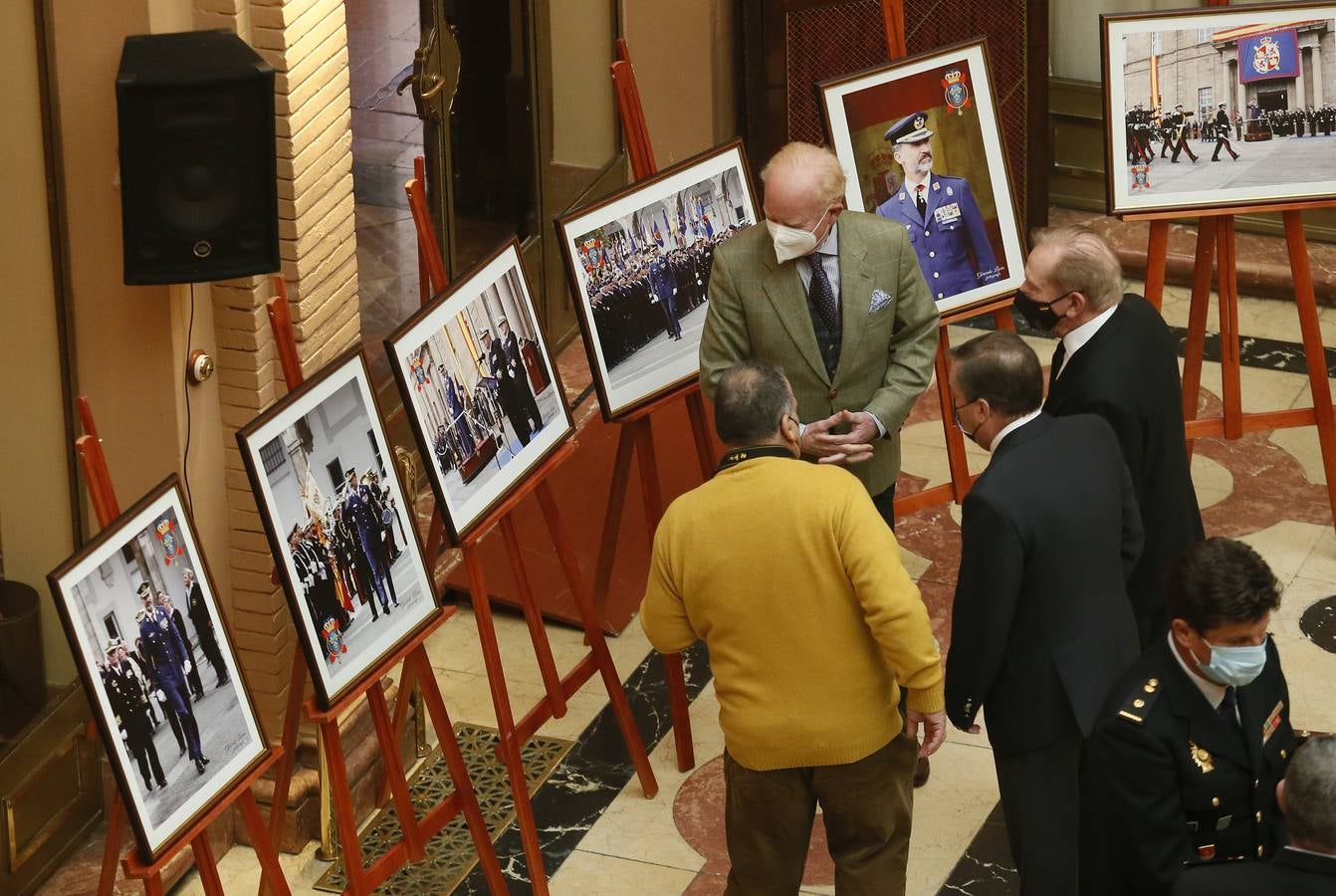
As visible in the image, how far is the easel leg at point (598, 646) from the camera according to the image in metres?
5.59

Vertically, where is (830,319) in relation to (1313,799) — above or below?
above

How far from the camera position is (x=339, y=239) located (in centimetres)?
563

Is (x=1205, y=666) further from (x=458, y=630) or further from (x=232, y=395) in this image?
(x=458, y=630)

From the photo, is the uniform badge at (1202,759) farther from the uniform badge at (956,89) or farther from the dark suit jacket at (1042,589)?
the uniform badge at (956,89)

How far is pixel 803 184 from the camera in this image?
5480 mm

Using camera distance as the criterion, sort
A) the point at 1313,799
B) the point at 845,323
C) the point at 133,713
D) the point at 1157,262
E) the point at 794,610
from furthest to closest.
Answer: the point at 1157,262
the point at 845,323
the point at 794,610
the point at 133,713
the point at 1313,799

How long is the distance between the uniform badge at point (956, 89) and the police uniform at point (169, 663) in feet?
11.0

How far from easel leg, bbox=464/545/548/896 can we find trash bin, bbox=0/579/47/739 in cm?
122

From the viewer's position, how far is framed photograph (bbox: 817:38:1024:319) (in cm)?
657

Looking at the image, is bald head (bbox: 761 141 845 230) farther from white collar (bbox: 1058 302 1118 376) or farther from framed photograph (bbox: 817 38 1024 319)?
framed photograph (bbox: 817 38 1024 319)

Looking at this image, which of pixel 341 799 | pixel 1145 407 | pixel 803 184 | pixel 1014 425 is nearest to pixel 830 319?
pixel 803 184

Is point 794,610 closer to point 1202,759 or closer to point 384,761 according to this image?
point 1202,759

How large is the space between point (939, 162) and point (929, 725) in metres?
2.49

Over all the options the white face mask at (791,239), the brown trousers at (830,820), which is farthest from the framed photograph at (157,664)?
the white face mask at (791,239)
